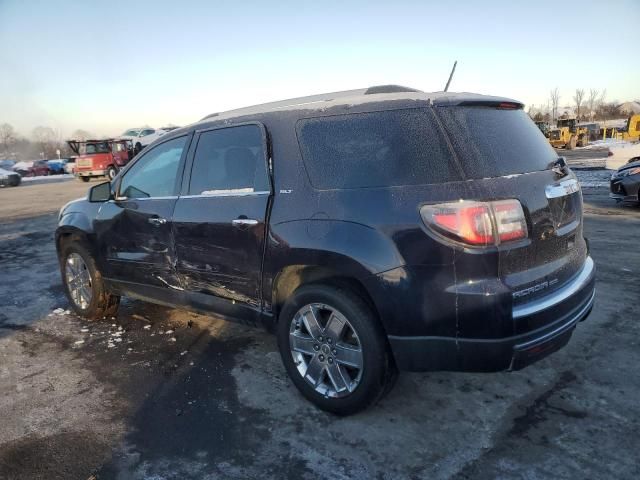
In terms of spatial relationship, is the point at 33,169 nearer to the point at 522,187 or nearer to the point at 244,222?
the point at 244,222

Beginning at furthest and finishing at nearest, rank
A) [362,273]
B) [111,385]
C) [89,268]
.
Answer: [89,268]
[111,385]
[362,273]

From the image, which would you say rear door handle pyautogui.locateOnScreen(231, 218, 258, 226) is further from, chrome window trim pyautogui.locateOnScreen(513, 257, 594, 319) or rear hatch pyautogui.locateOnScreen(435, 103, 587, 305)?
chrome window trim pyautogui.locateOnScreen(513, 257, 594, 319)

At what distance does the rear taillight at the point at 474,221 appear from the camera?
2404mm

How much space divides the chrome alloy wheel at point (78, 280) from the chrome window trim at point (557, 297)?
4.02 metres

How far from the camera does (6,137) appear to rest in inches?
3531

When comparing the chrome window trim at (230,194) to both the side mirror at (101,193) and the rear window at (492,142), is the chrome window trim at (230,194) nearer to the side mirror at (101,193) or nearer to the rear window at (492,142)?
the side mirror at (101,193)

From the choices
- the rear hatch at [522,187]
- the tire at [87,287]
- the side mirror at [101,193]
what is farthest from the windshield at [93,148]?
the rear hatch at [522,187]

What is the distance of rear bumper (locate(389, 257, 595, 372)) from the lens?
8.00ft

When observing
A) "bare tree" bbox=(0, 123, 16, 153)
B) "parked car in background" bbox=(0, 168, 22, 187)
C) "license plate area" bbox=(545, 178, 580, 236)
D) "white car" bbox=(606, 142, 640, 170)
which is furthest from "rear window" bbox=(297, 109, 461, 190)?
"bare tree" bbox=(0, 123, 16, 153)

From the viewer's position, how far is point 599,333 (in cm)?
386

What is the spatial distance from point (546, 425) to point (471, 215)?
131 cm

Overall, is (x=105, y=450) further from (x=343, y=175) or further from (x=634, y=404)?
(x=634, y=404)

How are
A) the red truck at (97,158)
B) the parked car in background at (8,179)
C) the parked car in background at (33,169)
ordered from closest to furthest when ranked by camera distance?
the red truck at (97,158), the parked car in background at (8,179), the parked car in background at (33,169)

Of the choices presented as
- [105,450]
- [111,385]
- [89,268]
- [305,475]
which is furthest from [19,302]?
[305,475]
